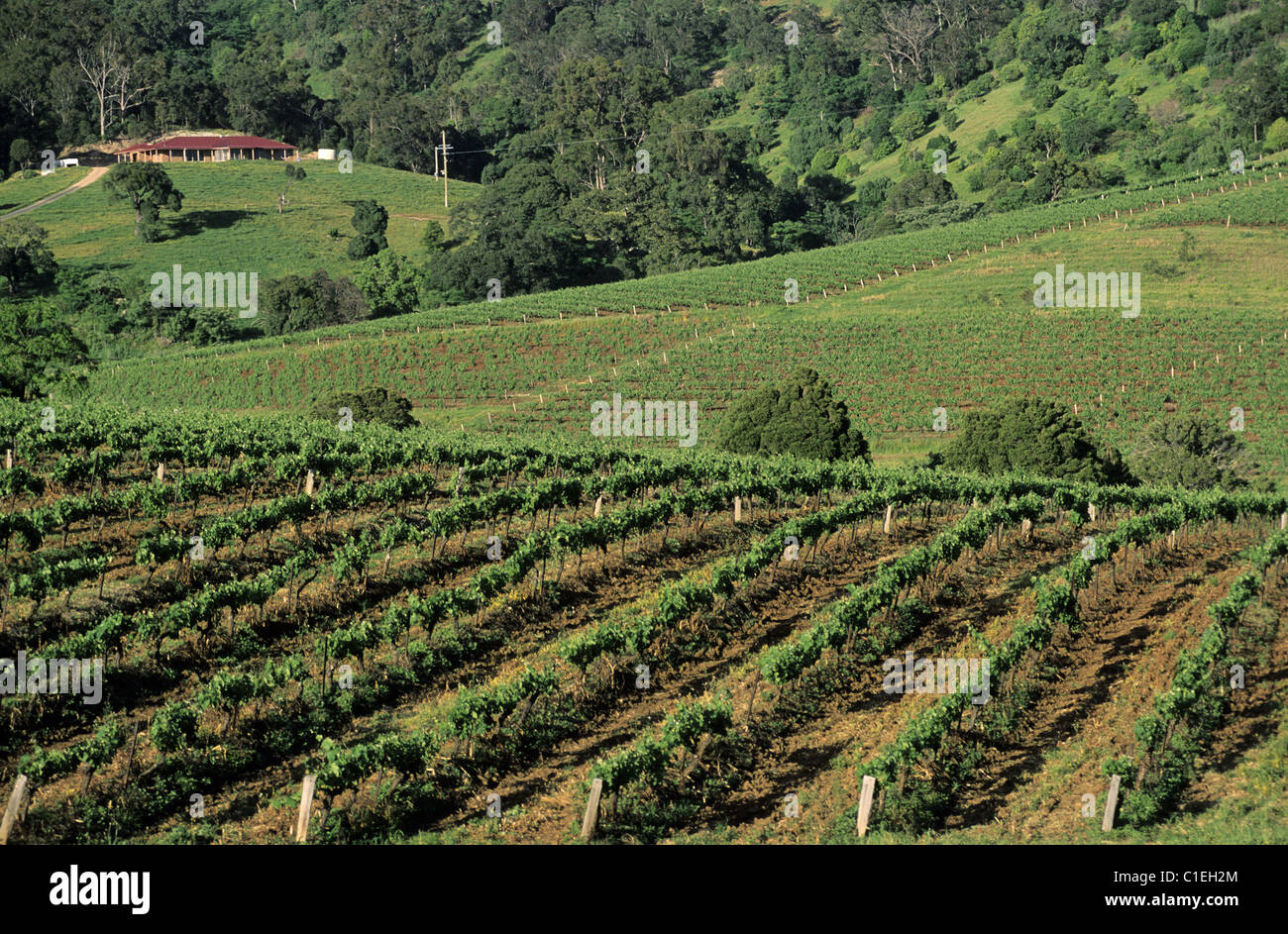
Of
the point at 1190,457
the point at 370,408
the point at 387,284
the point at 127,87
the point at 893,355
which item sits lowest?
the point at 1190,457

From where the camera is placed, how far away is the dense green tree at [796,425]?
5300cm

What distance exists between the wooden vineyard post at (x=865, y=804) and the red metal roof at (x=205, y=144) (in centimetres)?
14273

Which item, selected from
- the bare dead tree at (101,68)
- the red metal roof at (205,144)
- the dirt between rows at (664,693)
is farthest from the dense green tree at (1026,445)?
the bare dead tree at (101,68)

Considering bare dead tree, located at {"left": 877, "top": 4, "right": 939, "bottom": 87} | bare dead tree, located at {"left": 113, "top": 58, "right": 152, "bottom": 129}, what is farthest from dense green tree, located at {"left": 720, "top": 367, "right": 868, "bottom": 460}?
bare dead tree, located at {"left": 877, "top": 4, "right": 939, "bottom": 87}

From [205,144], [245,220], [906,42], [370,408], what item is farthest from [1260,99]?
[205,144]

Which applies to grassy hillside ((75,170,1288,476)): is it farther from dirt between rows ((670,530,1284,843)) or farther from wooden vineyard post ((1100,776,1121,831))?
wooden vineyard post ((1100,776,1121,831))

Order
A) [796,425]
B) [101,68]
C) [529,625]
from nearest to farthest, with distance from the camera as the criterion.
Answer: [529,625] < [796,425] < [101,68]

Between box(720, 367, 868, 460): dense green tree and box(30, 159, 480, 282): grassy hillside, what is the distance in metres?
69.9

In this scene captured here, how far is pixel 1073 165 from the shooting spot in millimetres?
126938

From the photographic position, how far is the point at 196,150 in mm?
147375

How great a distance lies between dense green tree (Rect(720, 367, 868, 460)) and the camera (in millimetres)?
53000

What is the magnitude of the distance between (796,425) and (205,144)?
115 meters

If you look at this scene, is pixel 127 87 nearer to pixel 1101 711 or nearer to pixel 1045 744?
pixel 1101 711

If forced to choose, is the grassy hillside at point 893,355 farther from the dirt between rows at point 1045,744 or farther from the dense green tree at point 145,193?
the dense green tree at point 145,193
